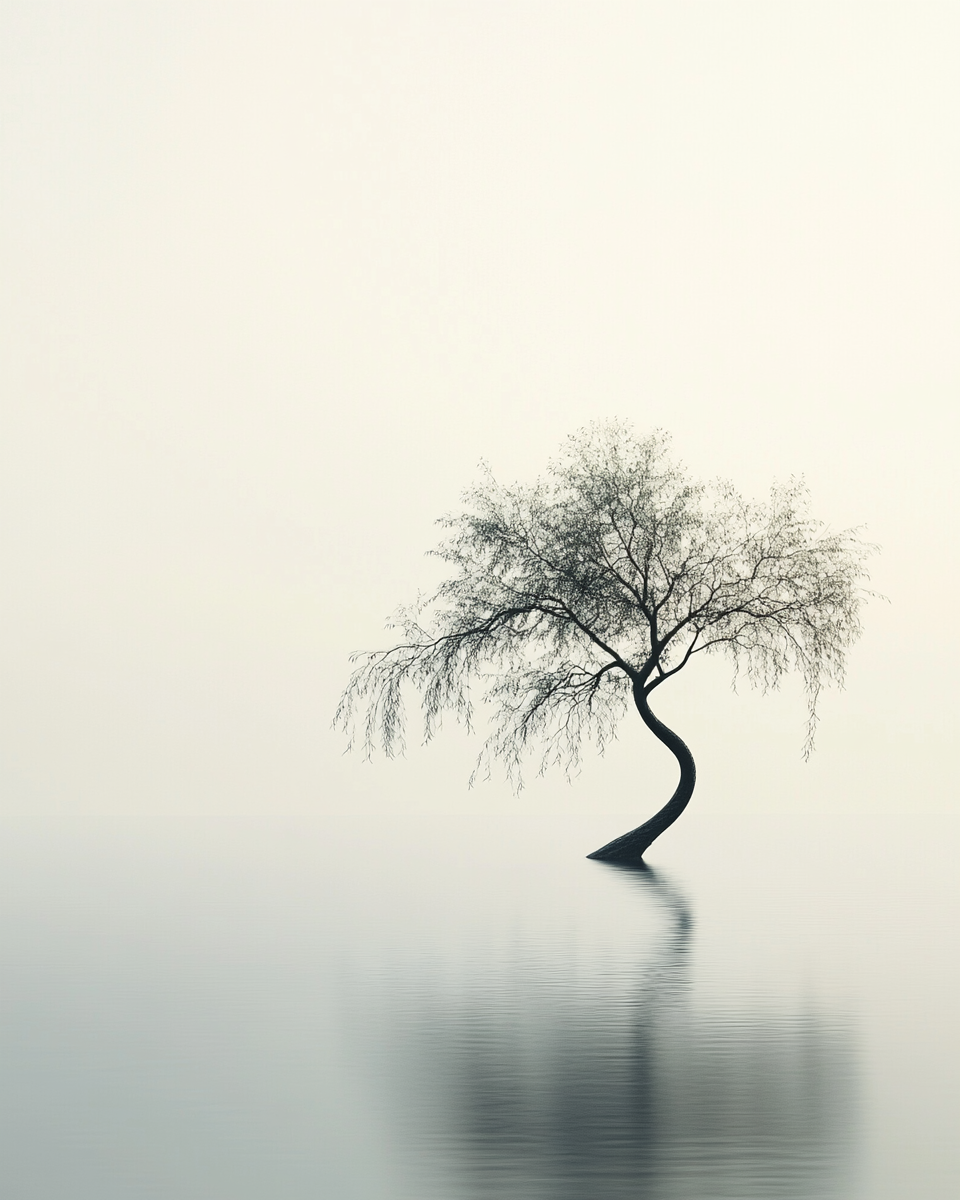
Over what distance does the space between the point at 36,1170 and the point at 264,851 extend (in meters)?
54.1

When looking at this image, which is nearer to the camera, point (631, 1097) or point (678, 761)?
point (631, 1097)

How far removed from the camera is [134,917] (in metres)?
31.8

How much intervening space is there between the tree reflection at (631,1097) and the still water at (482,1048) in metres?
0.04

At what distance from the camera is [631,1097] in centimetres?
1350

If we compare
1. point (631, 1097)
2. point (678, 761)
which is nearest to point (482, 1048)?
point (631, 1097)

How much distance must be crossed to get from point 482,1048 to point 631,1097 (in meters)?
2.75

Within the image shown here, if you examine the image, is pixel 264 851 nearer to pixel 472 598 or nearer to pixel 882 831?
pixel 472 598

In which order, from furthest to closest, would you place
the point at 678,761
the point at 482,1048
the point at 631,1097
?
the point at 678,761 → the point at 482,1048 → the point at 631,1097

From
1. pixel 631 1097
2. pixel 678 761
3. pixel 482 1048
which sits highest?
pixel 678 761

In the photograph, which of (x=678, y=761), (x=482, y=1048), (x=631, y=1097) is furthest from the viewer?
(x=678, y=761)

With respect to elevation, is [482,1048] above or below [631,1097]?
above

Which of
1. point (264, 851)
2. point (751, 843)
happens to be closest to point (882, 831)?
point (751, 843)

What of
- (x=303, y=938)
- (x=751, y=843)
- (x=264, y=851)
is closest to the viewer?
(x=303, y=938)

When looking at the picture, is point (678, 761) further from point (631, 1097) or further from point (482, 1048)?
point (631, 1097)
